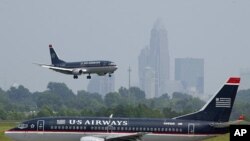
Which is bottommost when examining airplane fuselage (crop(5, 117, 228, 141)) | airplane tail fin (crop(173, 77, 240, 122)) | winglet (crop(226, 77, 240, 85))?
airplane fuselage (crop(5, 117, 228, 141))

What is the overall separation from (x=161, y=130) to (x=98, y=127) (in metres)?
4.94

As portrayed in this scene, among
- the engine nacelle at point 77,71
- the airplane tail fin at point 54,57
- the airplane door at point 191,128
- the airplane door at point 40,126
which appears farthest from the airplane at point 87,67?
the airplane door at point 191,128

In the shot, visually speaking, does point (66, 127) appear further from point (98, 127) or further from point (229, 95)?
point (229, 95)

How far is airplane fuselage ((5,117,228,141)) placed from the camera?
70.3 meters

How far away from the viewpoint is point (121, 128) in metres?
70.4

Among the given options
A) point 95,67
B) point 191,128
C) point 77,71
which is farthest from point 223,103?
point 77,71

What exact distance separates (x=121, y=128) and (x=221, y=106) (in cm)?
820

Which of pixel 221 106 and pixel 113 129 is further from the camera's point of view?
pixel 221 106

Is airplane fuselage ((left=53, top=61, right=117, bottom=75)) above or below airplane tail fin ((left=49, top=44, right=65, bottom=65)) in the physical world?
below

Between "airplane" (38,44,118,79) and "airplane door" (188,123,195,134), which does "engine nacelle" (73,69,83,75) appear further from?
"airplane door" (188,123,195,134)

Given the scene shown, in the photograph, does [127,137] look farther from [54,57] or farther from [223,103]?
[54,57]

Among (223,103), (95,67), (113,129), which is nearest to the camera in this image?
(113,129)

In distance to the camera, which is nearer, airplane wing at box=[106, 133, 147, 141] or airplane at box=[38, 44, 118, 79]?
airplane wing at box=[106, 133, 147, 141]

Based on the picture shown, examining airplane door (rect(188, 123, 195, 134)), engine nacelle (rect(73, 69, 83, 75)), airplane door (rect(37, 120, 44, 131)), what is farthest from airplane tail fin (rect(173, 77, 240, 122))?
engine nacelle (rect(73, 69, 83, 75))
